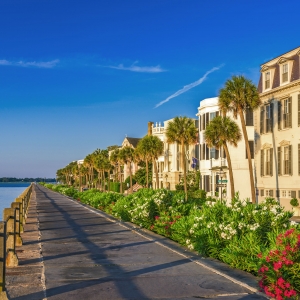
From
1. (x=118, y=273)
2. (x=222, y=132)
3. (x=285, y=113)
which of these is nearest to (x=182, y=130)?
(x=222, y=132)

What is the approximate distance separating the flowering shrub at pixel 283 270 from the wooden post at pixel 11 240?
5141mm

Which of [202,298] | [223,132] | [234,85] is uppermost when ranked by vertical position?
[234,85]

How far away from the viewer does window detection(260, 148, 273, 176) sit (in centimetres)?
3934

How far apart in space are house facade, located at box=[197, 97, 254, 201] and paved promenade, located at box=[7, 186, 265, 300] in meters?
32.4

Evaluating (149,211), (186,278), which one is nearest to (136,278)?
(186,278)

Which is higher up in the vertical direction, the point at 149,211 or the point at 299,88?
the point at 299,88

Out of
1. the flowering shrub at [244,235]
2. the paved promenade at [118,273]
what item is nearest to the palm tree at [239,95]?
the flowering shrub at [244,235]

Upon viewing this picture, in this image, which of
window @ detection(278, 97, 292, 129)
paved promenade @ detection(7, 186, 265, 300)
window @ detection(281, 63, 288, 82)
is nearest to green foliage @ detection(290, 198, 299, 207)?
window @ detection(278, 97, 292, 129)

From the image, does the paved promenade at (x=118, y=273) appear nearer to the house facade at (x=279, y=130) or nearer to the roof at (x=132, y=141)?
the house facade at (x=279, y=130)

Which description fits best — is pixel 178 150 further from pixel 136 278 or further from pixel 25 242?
pixel 136 278

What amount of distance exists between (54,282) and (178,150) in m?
65.1

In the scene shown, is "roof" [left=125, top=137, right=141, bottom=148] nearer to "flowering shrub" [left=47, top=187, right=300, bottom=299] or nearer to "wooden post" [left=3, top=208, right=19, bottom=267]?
"flowering shrub" [left=47, top=187, right=300, bottom=299]

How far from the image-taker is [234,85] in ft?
124

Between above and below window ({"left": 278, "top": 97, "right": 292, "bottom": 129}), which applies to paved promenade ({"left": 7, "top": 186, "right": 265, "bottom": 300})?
below
